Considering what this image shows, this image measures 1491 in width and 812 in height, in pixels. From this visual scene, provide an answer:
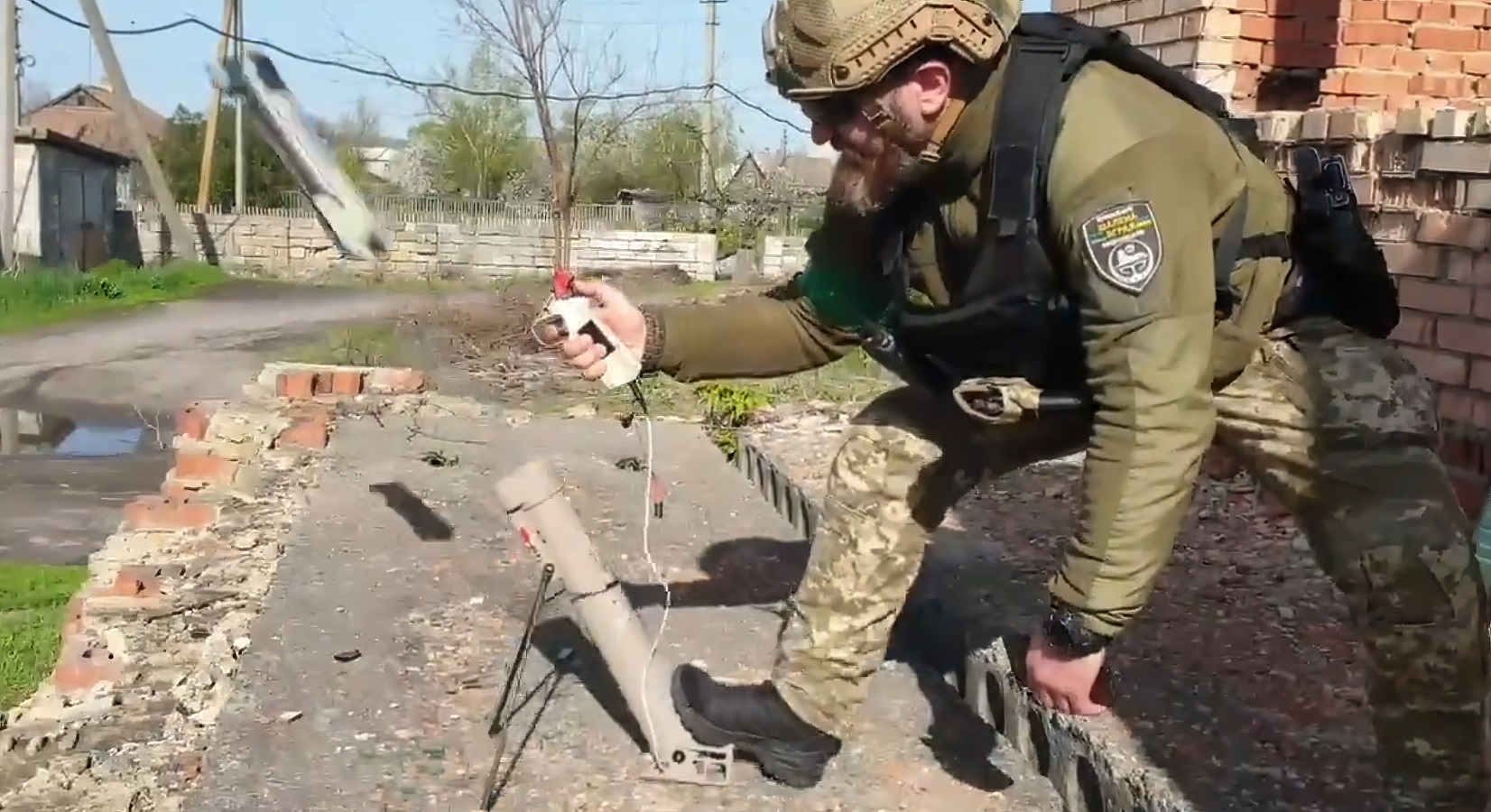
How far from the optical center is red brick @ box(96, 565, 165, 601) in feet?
13.9

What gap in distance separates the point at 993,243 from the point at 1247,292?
1.45ft

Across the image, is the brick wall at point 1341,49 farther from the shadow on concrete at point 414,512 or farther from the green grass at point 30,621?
the green grass at point 30,621

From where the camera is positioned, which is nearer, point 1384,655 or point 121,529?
point 1384,655

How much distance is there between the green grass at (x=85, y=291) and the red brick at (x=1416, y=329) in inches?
590

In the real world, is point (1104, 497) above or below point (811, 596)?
above

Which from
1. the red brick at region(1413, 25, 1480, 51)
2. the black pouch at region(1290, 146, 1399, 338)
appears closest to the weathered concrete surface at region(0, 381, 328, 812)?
the black pouch at region(1290, 146, 1399, 338)

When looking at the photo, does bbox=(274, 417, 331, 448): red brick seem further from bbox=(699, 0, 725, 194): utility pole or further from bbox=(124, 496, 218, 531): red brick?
bbox=(699, 0, 725, 194): utility pole

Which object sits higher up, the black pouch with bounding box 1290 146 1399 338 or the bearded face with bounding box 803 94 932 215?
the bearded face with bounding box 803 94 932 215

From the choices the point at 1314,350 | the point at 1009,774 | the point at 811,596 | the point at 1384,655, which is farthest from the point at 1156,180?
the point at 1009,774

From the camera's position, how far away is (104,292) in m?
19.0

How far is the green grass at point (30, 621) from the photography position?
5.61m

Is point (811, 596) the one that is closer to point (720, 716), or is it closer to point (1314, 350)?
point (720, 716)

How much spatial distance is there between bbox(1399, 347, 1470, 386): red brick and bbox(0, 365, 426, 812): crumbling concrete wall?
128 inches

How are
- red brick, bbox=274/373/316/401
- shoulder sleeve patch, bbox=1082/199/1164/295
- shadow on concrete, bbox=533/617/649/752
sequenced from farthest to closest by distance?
red brick, bbox=274/373/316/401
shadow on concrete, bbox=533/617/649/752
shoulder sleeve patch, bbox=1082/199/1164/295
